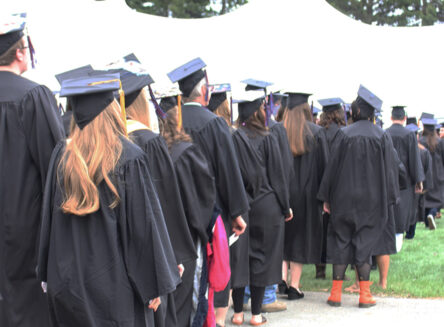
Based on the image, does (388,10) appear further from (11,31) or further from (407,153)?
(11,31)

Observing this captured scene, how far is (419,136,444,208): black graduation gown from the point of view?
12.1 m

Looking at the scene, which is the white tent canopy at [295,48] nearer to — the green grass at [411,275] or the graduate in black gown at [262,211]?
the green grass at [411,275]

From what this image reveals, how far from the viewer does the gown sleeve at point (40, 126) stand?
135 inches

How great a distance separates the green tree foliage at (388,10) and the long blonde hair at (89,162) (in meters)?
28.8

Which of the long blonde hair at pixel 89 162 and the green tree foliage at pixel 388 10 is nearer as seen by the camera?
the long blonde hair at pixel 89 162

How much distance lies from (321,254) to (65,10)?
811 cm

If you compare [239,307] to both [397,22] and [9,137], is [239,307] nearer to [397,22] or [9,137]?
[9,137]

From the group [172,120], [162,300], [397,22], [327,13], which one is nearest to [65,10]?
[327,13]

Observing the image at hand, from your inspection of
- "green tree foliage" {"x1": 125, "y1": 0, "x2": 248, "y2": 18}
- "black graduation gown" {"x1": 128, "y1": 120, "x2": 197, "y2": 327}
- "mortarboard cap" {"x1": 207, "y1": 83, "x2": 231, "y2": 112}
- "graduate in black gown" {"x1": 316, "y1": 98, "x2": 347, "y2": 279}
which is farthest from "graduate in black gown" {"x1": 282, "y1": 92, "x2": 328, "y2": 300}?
"green tree foliage" {"x1": 125, "y1": 0, "x2": 248, "y2": 18}

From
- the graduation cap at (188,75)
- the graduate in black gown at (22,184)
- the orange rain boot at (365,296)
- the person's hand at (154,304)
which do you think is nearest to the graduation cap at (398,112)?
the orange rain boot at (365,296)

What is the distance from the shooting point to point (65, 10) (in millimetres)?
12430

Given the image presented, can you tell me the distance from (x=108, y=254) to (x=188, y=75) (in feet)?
7.36

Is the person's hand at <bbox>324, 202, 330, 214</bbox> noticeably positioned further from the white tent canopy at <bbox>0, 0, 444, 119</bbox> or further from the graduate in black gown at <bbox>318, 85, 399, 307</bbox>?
the white tent canopy at <bbox>0, 0, 444, 119</bbox>

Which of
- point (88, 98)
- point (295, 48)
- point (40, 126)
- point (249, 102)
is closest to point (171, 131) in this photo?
point (40, 126)
